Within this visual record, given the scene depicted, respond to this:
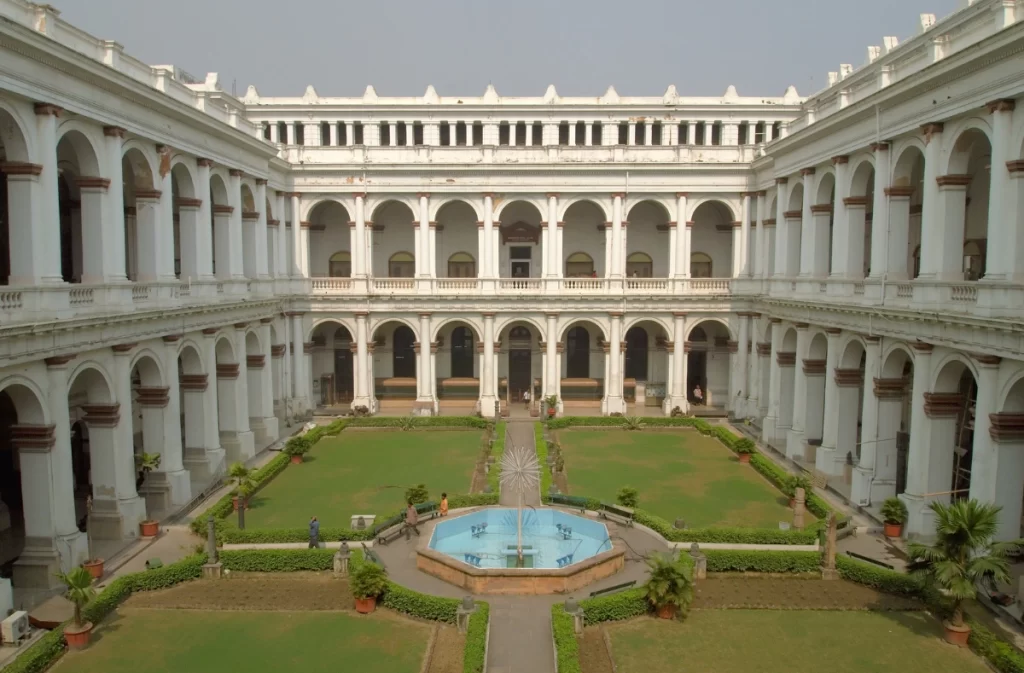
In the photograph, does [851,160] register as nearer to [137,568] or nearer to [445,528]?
[445,528]

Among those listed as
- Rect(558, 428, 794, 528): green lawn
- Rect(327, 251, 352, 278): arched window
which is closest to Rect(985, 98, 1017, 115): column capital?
Rect(558, 428, 794, 528): green lawn

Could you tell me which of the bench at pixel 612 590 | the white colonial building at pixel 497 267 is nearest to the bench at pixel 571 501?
the bench at pixel 612 590

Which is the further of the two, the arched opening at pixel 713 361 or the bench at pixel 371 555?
the arched opening at pixel 713 361

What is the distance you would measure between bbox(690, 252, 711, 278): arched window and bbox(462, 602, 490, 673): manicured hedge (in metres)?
30.5

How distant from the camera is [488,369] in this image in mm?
40844

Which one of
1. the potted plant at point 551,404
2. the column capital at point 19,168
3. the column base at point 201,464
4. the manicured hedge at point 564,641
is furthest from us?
the potted plant at point 551,404

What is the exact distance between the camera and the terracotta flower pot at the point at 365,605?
60.3 ft

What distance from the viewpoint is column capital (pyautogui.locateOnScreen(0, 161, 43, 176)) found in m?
18.6

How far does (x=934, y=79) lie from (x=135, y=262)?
90.4 ft

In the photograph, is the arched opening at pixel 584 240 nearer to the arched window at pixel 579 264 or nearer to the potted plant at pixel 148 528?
the arched window at pixel 579 264

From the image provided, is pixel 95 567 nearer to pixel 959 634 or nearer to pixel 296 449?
pixel 296 449

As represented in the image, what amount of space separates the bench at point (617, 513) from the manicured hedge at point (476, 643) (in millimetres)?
7368

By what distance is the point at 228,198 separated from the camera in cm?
3098

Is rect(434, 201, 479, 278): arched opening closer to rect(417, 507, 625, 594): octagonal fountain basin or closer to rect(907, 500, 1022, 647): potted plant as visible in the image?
rect(417, 507, 625, 594): octagonal fountain basin
